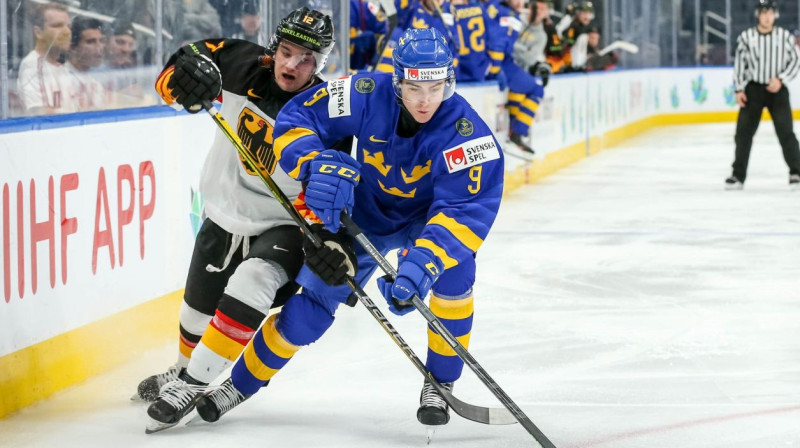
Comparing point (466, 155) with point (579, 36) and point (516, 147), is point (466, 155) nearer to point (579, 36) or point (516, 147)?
point (516, 147)

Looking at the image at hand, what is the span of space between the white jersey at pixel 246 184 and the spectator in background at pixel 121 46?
899 millimetres

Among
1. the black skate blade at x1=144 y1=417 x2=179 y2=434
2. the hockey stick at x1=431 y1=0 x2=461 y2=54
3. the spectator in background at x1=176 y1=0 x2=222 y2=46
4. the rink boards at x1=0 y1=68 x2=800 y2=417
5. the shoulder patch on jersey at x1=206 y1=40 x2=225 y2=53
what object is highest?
the hockey stick at x1=431 y1=0 x2=461 y2=54

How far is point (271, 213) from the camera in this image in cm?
306

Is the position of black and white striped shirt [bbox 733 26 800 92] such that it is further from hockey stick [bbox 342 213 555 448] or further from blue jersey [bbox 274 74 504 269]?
hockey stick [bbox 342 213 555 448]

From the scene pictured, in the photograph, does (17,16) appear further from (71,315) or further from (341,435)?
(341,435)

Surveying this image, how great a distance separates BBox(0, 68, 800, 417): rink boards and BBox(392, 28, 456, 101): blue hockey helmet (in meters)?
0.96

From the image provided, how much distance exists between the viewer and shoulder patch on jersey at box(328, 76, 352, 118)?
9.16 ft

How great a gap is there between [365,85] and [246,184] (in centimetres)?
46

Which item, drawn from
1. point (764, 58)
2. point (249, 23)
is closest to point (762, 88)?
point (764, 58)

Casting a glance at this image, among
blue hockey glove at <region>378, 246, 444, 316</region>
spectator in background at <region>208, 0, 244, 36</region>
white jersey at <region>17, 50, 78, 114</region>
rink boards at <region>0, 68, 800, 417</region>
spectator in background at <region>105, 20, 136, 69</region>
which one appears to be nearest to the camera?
blue hockey glove at <region>378, 246, 444, 316</region>

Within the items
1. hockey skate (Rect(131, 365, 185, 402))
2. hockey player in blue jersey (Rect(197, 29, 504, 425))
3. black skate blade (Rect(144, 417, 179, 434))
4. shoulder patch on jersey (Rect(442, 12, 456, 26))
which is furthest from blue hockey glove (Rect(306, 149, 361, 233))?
shoulder patch on jersey (Rect(442, 12, 456, 26))

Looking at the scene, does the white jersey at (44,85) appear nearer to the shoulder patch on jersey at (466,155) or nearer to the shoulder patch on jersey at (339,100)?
the shoulder patch on jersey at (339,100)

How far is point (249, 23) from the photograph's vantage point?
4.72 m

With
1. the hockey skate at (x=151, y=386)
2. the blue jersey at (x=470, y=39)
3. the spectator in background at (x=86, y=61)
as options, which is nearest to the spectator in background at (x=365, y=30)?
the blue jersey at (x=470, y=39)
